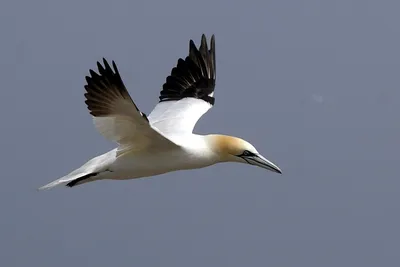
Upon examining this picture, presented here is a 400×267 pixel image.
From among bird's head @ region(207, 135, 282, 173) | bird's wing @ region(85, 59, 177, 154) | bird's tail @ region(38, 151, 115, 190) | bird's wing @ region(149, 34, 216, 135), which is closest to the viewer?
bird's wing @ region(85, 59, 177, 154)

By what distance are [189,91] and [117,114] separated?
2.53 meters

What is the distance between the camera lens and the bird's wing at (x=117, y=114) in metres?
6.98

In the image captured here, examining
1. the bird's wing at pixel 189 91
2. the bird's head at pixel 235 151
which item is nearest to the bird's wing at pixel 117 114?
the bird's head at pixel 235 151

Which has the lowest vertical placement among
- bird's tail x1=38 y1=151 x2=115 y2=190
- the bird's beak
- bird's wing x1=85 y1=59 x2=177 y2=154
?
the bird's beak

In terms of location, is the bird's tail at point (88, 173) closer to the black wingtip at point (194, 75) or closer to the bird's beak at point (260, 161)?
the bird's beak at point (260, 161)

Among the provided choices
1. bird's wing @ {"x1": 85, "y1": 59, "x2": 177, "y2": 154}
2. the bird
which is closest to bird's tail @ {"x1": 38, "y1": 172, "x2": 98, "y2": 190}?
the bird

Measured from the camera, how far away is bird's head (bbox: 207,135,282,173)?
776 centimetres

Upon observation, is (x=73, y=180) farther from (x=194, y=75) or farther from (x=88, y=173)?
(x=194, y=75)

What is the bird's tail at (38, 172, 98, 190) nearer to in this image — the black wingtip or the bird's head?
the bird's head

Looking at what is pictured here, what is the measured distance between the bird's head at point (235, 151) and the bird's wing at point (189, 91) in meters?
1.12

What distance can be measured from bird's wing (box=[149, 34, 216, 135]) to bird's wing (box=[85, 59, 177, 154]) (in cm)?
130

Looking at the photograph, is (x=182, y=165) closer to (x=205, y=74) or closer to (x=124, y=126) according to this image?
(x=124, y=126)

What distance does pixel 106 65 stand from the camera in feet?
22.5

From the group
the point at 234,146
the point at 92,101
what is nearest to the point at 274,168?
the point at 234,146
